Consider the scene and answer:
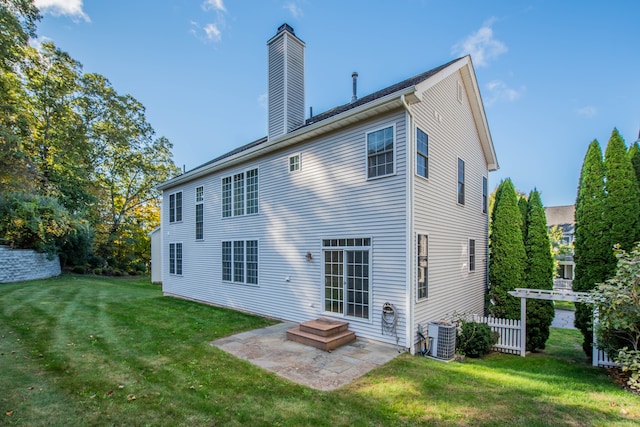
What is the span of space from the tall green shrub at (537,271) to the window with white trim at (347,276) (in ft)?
16.4

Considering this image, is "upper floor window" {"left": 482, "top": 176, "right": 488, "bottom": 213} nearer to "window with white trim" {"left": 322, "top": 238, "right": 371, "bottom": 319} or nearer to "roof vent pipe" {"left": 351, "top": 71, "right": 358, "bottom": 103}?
"roof vent pipe" {"left": 351, "top": 71, "right": 358, "bottom": 103}

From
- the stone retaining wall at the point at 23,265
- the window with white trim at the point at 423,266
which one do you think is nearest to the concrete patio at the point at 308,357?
the window with white trim at the point at 423,266

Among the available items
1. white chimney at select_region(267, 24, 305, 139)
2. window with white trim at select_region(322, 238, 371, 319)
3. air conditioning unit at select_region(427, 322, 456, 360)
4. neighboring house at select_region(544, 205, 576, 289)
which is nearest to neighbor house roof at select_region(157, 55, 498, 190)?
white chimney at select_region(267, 24, 305, 139)

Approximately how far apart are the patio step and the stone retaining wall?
18.6 meters

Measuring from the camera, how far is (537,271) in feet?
29.6

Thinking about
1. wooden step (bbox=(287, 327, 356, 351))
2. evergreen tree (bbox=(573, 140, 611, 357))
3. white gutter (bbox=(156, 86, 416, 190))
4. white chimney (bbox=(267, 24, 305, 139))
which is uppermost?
white chimney (bbox=(267, 24, 305, 139))

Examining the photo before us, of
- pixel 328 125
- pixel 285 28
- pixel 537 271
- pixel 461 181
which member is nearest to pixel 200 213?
pixel 328 125

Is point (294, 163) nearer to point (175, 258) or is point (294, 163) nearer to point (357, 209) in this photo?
point (357, 209)

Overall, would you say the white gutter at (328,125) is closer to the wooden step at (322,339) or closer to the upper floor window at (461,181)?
the upper floor window at (461,181)

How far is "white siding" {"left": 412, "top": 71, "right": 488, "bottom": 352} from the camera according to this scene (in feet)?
23.9

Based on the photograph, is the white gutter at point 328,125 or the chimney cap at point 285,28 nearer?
the white gutter at point 328,125

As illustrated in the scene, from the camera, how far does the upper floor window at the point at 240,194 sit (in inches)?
402

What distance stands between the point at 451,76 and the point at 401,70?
313 cm

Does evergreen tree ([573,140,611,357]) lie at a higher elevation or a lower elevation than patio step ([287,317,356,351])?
higher
